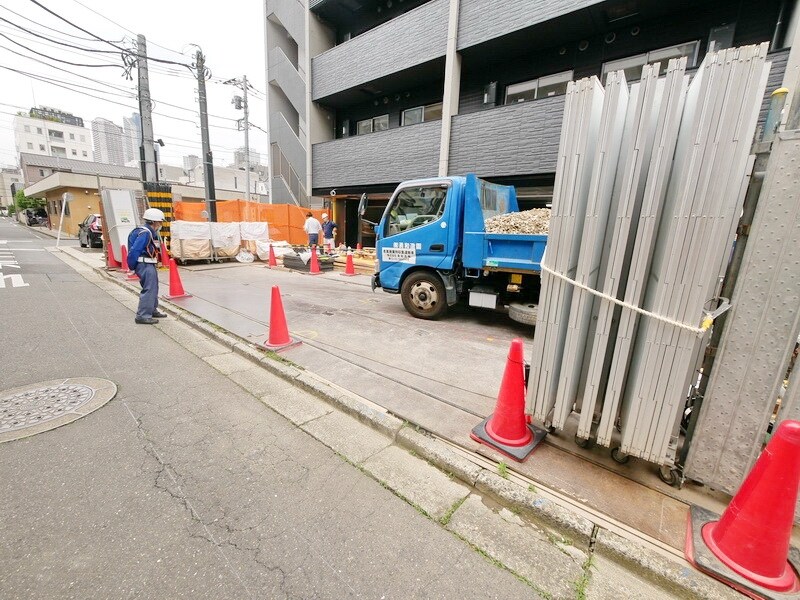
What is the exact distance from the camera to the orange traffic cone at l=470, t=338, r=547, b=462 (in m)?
2.53

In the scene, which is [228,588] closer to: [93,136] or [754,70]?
[754,70]

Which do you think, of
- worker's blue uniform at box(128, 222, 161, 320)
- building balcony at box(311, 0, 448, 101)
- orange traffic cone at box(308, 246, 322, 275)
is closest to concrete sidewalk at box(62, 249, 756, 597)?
worker's blue uniform at box(128, 222, 161, 320)

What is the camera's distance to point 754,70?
167 cm

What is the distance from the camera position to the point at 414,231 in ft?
19.8

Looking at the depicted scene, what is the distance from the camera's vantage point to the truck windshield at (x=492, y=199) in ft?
19.4

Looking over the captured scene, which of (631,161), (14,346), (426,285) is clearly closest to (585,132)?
(631,161)

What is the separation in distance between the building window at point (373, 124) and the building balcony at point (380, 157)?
1530 millimetres

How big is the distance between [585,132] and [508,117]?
7985 millimetres

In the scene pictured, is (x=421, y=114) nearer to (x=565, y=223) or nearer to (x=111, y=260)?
(x=111, y=260)

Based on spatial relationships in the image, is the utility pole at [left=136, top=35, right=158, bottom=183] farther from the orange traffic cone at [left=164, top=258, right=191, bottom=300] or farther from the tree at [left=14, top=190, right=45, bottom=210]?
the tree at [left=14, top=190, right=45, bottom=210]

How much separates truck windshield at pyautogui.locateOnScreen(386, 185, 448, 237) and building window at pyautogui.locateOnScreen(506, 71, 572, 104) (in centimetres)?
519

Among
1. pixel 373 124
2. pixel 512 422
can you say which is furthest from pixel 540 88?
pixel 512 422

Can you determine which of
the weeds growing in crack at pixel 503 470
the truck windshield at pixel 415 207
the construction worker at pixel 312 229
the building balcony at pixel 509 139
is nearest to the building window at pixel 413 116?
the building balcony at pixel 509 139

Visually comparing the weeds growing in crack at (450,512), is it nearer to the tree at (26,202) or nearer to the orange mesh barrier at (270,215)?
the orange mesh barrier at (270,215)
